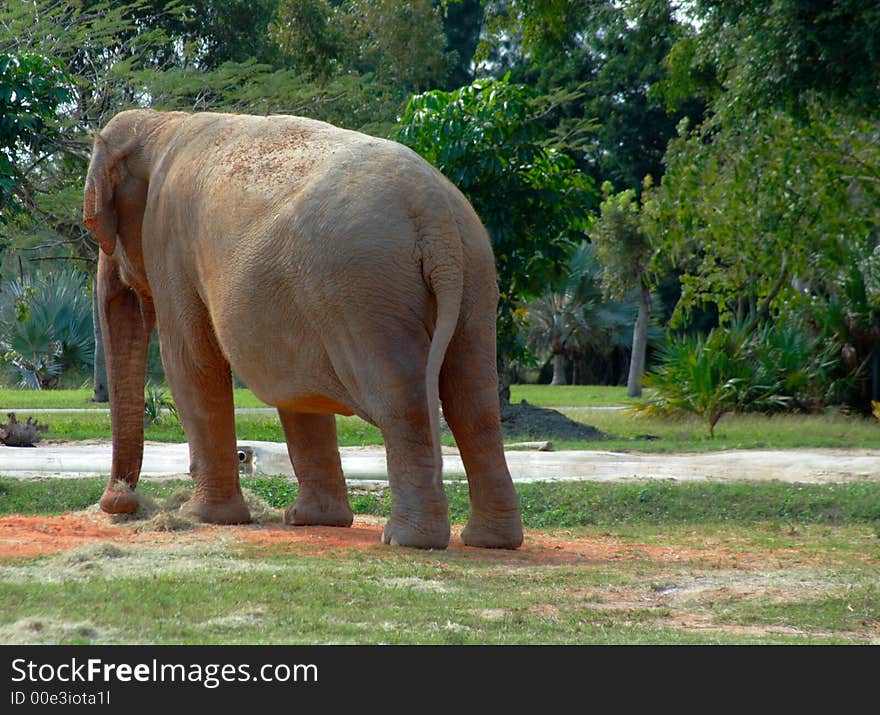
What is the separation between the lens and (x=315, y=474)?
8.45 meters

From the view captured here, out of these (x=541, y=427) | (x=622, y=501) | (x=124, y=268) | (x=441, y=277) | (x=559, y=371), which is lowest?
(x=622, y=501)

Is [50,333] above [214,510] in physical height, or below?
above

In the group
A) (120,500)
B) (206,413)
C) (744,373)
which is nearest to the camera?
(206,413)

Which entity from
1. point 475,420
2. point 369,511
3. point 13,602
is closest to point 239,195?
point 475,420

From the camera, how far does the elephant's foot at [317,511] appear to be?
8.41 metres

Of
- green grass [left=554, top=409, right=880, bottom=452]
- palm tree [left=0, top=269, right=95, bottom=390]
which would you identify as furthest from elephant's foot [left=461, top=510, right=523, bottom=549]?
palm tree [left=0, top=269, right=95, bottom=390]

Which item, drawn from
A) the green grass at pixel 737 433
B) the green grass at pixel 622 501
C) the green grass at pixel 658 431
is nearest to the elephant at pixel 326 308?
the green grass at pixel 622 501

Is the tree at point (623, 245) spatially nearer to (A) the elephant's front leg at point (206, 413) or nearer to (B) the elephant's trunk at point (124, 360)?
(B) the elephant's trunk at point (124, 360)

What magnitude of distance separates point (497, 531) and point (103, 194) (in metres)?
3.57

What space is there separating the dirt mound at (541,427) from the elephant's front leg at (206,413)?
8.55 meters

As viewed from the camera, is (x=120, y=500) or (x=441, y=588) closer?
(x=441, y=588)

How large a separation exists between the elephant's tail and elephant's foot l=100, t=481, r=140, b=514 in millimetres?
2773

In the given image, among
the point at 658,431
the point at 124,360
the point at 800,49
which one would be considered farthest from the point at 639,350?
the point at 124,360

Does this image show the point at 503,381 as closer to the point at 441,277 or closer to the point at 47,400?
the point at 47,400
